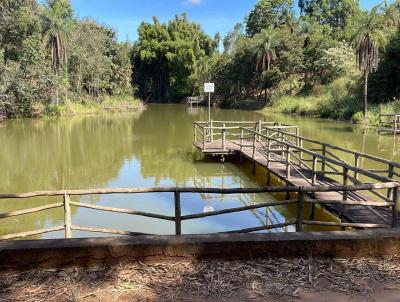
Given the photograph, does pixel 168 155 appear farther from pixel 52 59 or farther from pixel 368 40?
pixel 52 59

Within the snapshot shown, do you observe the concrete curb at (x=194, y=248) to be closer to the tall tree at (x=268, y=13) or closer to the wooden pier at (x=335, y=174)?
the wooden pier at (x=335, y=174)

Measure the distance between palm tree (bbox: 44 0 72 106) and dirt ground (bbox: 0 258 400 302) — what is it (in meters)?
33.7

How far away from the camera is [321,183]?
912 cm

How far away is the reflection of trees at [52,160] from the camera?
964 cm

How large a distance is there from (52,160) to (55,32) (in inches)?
883

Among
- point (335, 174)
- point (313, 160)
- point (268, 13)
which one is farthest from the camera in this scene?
point (268, 13)

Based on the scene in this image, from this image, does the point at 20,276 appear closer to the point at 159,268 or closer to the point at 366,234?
the point at 159,268

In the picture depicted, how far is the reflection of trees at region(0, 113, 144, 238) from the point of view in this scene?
964 centimetres

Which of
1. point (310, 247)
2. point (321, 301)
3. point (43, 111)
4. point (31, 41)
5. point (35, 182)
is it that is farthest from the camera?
point (43, 111)

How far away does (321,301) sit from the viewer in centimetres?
323

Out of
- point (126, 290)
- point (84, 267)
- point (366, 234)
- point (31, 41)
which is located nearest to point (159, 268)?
point (126, 290)

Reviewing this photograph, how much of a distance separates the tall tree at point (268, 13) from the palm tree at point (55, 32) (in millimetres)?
32149

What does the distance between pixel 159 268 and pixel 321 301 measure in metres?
1.40

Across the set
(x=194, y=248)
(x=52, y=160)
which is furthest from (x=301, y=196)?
(x=52, y=160)
